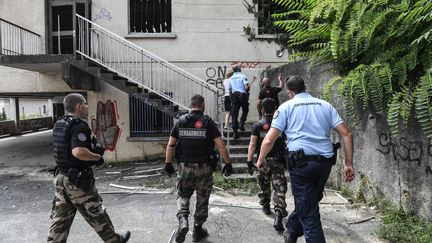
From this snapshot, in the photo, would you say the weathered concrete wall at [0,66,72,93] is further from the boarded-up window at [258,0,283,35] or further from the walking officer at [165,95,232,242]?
the walking officer at [165,95,232,242]

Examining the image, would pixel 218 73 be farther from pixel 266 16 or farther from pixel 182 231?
pixel 182 231

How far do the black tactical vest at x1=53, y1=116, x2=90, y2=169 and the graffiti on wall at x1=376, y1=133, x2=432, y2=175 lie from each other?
394 centimetres

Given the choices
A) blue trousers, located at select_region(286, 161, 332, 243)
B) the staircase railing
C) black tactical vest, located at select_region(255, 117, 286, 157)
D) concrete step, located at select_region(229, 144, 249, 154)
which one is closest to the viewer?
blue trousers, located at select_region(286, 161, 332, 243)

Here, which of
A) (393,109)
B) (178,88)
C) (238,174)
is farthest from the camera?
(178,88)

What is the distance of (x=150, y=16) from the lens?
11.5 m

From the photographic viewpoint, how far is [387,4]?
498 centimetres

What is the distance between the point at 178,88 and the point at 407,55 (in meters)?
7.28

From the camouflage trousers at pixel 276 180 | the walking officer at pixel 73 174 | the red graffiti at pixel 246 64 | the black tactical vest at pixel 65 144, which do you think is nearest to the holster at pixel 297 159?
the camouflage trousers at pixel 276 180

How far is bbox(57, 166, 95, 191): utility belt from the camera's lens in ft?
12.3

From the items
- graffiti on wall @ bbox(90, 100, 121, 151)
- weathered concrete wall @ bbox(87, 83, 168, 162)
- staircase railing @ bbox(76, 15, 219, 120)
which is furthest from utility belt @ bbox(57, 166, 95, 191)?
graffiti on wall @ bbox(90, 100, 121, 151)

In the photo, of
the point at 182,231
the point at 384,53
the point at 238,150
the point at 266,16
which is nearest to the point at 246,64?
the point at 266,16

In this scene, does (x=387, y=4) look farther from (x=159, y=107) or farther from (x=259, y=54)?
(x=259, y=54)

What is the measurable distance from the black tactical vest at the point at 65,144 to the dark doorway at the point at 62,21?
27.4 ft

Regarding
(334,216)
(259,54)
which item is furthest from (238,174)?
(259,54)
